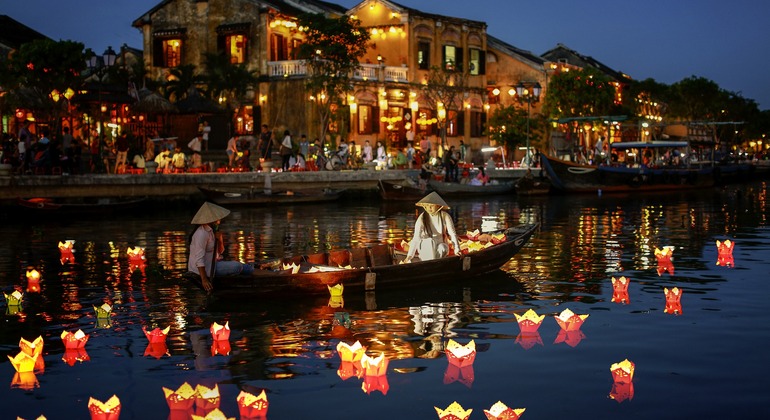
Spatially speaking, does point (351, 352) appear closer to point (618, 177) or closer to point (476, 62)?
point (618, 177)

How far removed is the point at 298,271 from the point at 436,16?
36.5 metres

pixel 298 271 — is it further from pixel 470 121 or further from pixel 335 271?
pixel 470 121

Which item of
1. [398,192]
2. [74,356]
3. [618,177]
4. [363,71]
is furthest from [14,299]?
[618,177]

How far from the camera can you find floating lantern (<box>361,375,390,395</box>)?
25.6 ft

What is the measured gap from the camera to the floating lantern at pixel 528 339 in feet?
30.9

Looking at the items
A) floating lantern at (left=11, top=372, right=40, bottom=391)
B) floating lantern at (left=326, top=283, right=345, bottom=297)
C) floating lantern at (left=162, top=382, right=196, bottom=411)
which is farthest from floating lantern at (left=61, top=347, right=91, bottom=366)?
floating lantern at (left=326, top=283, right=345, bottom=297)

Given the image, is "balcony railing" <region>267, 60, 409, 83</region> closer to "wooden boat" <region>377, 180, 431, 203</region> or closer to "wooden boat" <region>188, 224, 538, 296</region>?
"wooden boat" <region>377, 180, 431, 203</region>

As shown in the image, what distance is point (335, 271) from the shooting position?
11.9 m

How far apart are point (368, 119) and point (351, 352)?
35.4 metres

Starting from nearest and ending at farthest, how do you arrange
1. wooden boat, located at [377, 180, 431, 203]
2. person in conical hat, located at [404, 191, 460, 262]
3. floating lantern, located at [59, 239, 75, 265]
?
person in conical hat, located at [404, 191, 460, 262] < floating lantern, located at [59, 239, 75, 265] < wooden boat, located at [377, 180, 431, 203]

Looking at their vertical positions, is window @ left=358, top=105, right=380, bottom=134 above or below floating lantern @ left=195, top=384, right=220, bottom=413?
above

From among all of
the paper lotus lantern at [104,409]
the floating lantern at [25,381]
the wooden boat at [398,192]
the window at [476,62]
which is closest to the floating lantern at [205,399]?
the paper lotus lantern at [104,409]

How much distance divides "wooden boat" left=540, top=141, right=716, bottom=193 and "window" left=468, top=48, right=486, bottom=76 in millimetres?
8414

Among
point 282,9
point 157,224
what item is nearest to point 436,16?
point 282,9
